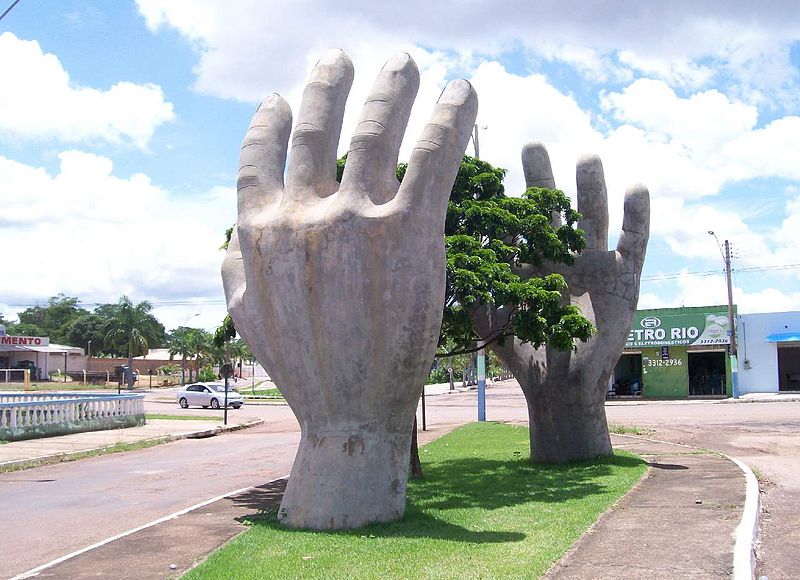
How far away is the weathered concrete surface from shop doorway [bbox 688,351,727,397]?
1199 inches

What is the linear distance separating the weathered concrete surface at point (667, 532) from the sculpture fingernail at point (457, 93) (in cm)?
519

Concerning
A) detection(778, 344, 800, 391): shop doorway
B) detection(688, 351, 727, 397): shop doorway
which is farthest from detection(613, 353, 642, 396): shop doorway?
detection(778, 344, 800, 391): shop doorway

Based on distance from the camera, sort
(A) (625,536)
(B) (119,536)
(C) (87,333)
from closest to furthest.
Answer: (A) (625,536), (B) (119,536), (C) (87,333)

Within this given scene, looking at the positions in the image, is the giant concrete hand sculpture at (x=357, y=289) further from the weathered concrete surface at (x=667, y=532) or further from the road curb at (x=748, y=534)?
the road curb at (x=748, y=534)

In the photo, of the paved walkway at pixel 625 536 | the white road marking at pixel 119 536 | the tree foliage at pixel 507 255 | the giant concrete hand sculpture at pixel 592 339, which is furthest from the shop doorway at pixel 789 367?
the white road marking at pixel 119 536

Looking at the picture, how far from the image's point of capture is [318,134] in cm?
1018

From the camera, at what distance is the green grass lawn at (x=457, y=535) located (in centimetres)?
748

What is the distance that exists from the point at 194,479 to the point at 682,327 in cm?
3191

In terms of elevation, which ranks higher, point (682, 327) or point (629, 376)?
point (682, 327)

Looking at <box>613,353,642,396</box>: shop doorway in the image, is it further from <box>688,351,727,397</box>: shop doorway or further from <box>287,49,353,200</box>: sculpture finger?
<box>287,49,353,200</box>: sculpture finger

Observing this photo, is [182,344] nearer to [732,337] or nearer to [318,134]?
[732,337]

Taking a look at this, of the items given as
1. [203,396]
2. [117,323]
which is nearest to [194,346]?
[117,323]

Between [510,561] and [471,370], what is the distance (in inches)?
2752

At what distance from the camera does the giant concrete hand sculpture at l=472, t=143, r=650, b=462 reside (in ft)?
50.4
